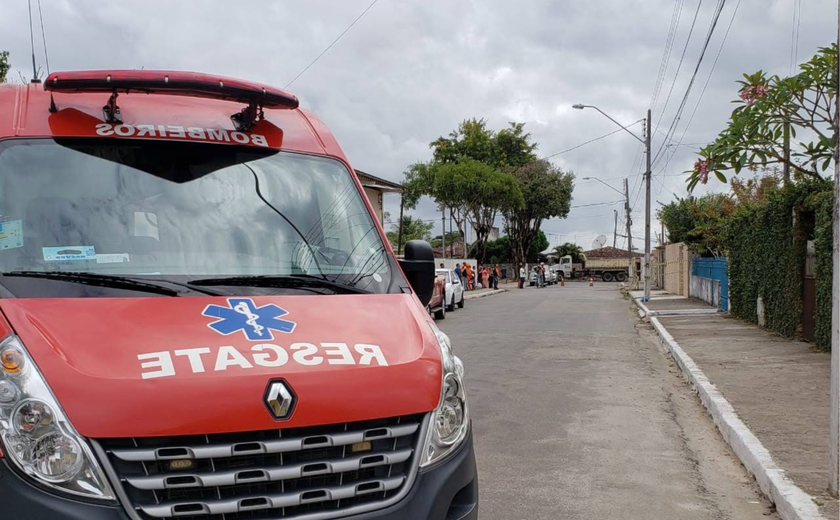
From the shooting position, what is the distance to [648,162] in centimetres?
3209

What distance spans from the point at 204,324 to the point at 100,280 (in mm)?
595

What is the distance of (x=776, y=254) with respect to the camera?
1514cm

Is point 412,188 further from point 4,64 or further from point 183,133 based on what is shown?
point 183,133

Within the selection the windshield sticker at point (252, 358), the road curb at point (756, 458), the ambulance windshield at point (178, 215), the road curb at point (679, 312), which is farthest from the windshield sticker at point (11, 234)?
the road curb at point (679, 312)

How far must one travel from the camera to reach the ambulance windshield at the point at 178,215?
3.50 metres

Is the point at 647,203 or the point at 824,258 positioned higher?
the point at 647,203

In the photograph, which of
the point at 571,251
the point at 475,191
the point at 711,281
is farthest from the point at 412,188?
the point at 571,251

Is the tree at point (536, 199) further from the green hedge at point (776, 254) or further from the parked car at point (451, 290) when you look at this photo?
the green hedge at point (776, 254)

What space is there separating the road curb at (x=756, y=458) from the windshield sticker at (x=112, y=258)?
13.3 feet

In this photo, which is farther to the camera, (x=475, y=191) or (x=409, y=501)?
(x=475, y=191)

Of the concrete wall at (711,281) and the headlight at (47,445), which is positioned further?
the concrete wall at (711,281)

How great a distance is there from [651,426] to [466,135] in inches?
1961

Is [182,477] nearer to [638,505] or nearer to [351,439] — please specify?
[351,439]

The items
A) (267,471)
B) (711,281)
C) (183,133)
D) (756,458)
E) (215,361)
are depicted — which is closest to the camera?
(267,471)
